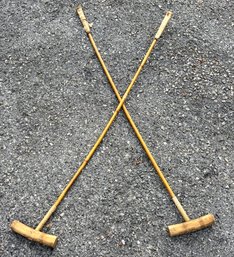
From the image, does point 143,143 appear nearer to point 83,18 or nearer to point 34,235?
point 34,235

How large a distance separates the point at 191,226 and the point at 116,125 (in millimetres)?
1205

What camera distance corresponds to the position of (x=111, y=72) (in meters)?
4.17

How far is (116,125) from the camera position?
12.7 ft

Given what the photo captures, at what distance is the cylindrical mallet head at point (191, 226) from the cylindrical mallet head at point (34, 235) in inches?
38.8

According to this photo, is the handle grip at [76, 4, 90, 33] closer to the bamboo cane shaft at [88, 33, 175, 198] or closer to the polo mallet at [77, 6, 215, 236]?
the bamboo cane shaft at [88, 33, 175, 198]

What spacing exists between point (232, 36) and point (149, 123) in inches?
57.6

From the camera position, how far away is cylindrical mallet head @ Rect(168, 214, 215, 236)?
3301mm

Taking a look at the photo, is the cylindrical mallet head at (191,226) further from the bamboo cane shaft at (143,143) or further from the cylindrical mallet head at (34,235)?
the cylindrical mallet head at (34,235)

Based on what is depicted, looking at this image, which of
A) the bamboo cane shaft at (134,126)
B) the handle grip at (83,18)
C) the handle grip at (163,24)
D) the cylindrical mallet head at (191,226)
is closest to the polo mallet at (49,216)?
the bamboo cane shaft at (134,126)

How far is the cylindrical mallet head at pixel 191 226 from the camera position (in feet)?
10.8

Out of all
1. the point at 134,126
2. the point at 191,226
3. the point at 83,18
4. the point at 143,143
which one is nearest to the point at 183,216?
the point at 191,226

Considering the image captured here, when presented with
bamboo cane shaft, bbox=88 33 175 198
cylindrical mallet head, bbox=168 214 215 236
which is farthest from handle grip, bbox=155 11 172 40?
cylindrical mallet head, bbox=168 214 215 236

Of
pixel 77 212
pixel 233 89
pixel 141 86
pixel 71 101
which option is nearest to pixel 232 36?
pixel 233 89

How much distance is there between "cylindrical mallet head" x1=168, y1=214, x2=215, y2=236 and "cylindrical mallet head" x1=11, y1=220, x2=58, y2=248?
985 millimetres
